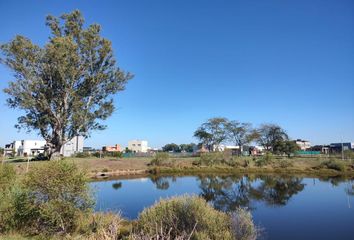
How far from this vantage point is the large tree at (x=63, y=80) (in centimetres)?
2936

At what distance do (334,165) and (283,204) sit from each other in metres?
29.5

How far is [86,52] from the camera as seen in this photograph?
105ft

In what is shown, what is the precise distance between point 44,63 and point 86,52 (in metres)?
4.66

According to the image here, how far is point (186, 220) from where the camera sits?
31.0ft

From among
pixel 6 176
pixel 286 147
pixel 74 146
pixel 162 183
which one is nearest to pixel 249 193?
pixel 162 183

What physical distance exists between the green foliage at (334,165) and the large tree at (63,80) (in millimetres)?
35716

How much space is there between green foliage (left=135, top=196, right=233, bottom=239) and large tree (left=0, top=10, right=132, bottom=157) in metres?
23.4

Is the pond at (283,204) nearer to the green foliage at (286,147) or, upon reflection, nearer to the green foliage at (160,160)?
the green foliage at (160,160)

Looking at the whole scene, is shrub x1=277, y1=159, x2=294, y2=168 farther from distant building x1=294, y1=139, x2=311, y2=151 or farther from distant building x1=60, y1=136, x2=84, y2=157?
distant building x1=294, y1=139, x2=311, y2=151

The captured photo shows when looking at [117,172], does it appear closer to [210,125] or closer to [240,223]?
[240,223]

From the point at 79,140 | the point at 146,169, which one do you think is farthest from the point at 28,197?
the point at 79,140

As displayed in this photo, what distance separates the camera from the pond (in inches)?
581

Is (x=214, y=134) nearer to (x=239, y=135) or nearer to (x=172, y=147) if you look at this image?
(x=239, y=135)

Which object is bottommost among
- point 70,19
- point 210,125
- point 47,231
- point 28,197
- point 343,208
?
point 343,208
